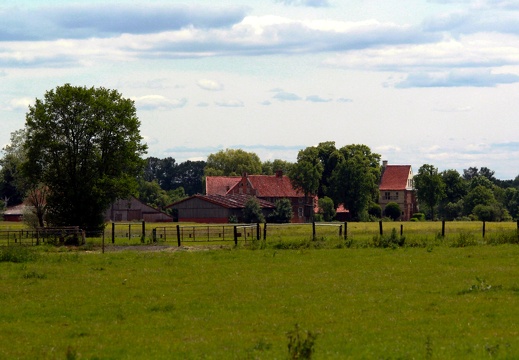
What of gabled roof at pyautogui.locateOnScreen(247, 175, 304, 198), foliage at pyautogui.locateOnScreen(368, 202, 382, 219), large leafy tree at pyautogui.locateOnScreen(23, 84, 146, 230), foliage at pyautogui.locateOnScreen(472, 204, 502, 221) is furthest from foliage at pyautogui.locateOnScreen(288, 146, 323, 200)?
large leafy tree at pyautogui.locateOnScreen(23, 84, 146, 230)

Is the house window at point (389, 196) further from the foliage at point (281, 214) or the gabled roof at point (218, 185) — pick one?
the foliage at point (281, 214)

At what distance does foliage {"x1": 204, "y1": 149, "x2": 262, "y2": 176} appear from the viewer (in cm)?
19300

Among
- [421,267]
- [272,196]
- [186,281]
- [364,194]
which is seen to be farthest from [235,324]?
[272,196]

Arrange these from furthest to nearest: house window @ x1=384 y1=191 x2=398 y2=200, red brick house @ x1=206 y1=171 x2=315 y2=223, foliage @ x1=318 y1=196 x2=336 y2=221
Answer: house window @ x1=384 y1=191 x2=398 y2=200 < red brick house @ x1=206 y1=171 x2=315 y2=223 < foliage @ x1=318 y1=196 x2=336 y2=221

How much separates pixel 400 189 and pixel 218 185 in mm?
38258

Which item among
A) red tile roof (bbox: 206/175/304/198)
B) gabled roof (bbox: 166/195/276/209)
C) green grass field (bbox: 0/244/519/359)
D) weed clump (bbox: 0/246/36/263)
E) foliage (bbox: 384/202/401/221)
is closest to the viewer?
green grass field (bbox: 0/244/519/359)

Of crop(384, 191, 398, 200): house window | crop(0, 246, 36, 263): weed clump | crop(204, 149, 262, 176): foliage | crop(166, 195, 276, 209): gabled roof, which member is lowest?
crop(0, 246, 36, 263): weed clump

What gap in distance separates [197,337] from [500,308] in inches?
313

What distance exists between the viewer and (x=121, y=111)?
63031 millimetres

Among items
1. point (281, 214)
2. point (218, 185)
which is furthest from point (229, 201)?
point (218, 185)

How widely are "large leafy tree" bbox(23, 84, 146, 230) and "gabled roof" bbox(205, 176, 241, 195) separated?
99.3m

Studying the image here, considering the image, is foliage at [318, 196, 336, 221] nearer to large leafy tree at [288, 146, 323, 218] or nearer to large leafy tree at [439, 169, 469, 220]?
large leafy tree at [288, 146, 323, 218]

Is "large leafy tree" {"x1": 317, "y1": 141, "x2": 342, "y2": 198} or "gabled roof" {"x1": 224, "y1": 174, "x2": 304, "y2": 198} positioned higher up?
"large leafy tree" {"x1": 317, "y1": 141, "x2": 342, "y2": 198}

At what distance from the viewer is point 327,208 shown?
139m
